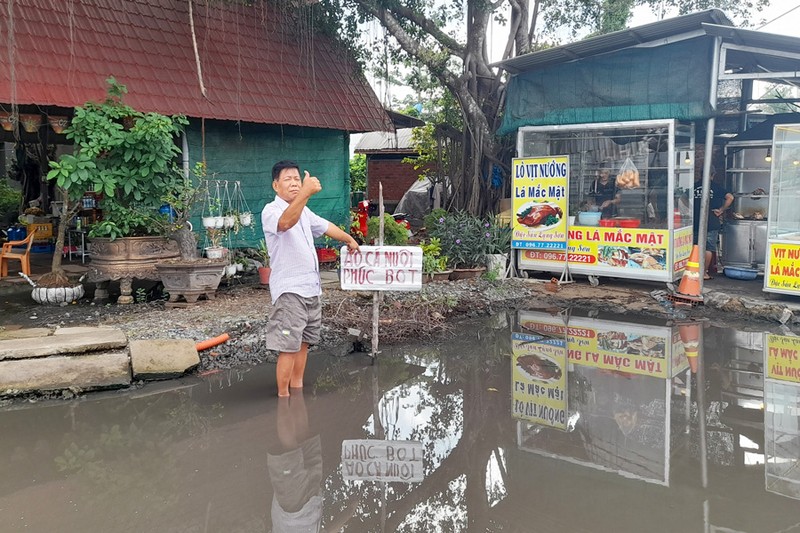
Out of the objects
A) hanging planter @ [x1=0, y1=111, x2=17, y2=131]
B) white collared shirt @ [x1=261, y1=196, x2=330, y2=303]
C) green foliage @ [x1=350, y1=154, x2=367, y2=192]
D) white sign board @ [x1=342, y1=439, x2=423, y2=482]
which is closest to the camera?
white sign board @ [x1=342, y1=439, x2=423, y2=482]

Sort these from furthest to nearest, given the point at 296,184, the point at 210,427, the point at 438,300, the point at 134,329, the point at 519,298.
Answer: the point at 519,298, the point at 438,300, the point at 134,329, the point at 296,184, the point at 210,427

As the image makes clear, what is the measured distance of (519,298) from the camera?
10719mm

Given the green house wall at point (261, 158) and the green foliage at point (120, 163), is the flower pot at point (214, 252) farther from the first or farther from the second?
the green house wall at point (261, 158)

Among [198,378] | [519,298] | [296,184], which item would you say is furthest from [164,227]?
[519,298]

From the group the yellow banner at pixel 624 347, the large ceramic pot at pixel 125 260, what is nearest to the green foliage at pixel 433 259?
the yellow banner at pixel 624 347

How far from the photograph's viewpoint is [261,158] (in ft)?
40.3

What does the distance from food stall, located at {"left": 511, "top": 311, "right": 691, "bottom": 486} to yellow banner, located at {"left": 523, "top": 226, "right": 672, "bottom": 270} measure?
208cm

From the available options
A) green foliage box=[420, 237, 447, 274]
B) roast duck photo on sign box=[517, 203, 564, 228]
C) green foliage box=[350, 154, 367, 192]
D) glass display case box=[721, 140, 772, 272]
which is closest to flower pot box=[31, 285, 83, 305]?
green foliage box=[420, 237, 447, 274]

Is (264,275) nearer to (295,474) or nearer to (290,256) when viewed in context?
(290,256)

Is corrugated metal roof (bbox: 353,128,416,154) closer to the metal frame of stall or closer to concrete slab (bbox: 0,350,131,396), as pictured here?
the metal frame of stall

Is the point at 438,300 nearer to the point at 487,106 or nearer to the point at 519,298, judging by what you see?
the point at 519,298

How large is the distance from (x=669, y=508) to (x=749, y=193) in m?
10.5

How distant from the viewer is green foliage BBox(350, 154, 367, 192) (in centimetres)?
2788

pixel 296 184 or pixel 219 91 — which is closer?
pixel 296 184
